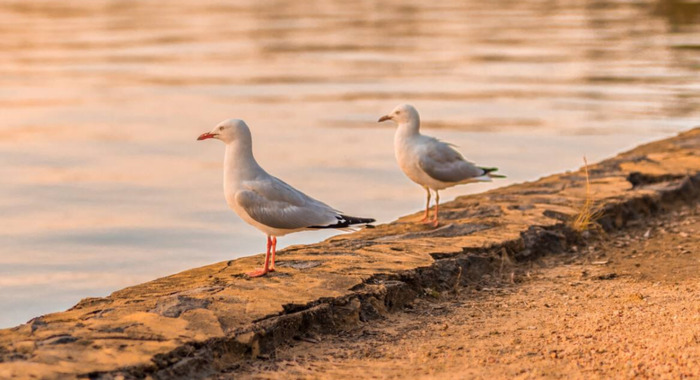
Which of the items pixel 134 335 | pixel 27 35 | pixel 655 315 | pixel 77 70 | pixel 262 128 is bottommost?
pixel 655 315

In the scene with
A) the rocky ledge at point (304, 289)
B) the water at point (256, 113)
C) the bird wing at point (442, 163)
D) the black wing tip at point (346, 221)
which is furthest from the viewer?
the water at point (256, 113)

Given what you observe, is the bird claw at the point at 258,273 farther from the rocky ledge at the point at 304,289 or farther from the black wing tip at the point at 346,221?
the black wing tip at the point at 346,221

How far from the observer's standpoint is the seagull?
8.98m

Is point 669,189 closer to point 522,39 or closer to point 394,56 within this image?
point 394,56

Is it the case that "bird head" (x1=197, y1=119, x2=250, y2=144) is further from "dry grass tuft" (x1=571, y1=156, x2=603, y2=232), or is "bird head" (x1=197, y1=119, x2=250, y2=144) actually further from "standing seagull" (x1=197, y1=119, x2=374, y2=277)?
"dry grass tuft" (x1=571, y1=156, x2=603, y2=232)

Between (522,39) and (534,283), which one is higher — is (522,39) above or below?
above

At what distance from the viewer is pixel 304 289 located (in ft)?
20.5

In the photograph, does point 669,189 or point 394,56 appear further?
point 394,56

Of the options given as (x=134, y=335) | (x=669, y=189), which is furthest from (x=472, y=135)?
(x=134, y=335)

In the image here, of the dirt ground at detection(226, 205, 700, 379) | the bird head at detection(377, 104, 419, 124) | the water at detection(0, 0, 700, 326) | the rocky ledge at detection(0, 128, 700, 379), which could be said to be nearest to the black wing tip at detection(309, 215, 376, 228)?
the rocky ledge at detection(0, 128, 700, 379)

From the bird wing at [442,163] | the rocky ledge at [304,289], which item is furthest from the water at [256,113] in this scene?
the rocky ledge at [304,289]

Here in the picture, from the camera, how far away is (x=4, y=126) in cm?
1594

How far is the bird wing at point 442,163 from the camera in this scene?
8961 mm

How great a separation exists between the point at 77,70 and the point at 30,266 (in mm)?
13207
